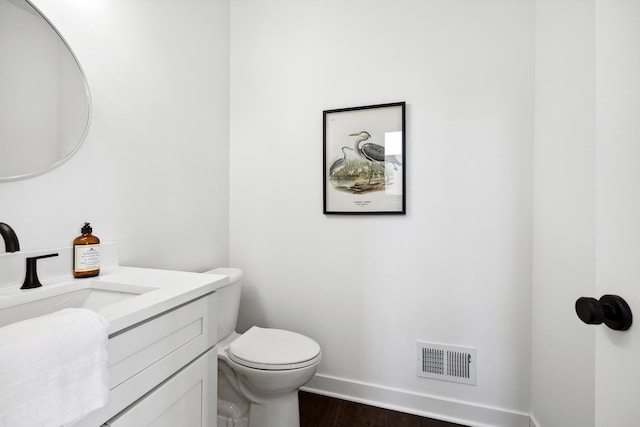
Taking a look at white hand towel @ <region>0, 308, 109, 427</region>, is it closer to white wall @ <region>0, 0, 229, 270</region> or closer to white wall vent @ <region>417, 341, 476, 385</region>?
white wall @ <region>0, 0, 229, 270</region>

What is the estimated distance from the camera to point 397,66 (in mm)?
1652

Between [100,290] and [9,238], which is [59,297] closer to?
[100,290]

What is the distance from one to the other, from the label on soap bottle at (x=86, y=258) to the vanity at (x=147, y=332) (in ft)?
0.15

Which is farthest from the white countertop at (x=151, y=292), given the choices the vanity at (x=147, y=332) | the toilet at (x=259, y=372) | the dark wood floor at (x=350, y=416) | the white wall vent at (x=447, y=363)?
the white wall vent at (x=447, y=363)

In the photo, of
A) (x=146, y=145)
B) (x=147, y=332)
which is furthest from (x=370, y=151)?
(x=147, y=332)

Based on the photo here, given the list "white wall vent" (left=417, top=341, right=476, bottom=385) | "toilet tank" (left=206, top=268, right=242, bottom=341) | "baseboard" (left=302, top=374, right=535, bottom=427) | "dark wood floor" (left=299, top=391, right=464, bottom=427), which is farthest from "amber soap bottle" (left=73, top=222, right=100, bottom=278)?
→ "white wall vent" (left=417, top=341, right=476, bottom=385)

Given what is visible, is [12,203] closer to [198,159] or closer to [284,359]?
[198,159]

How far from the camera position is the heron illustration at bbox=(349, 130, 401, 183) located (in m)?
1.67

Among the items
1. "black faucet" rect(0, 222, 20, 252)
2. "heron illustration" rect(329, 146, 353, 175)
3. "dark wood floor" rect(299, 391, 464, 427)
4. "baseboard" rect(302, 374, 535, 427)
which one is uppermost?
"heron illustration" rect(329, 146, 353, 175)

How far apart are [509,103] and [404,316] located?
4.15 feet

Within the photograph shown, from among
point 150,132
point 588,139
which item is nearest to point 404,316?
point 588,139

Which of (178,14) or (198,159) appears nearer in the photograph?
(178,14)

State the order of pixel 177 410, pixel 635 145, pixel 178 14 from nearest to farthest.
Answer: pixel 635 145
pixel 177 410
pixel 178 14

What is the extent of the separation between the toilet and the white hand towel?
2.58 feet
